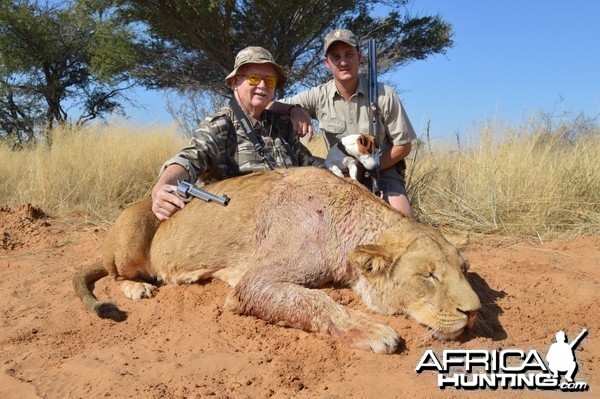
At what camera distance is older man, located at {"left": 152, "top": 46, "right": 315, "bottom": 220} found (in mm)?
4836

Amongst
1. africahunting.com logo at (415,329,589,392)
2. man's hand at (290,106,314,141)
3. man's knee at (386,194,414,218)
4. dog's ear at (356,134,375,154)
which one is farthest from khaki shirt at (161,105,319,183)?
africahunting.com logo at (415,329,589,392)

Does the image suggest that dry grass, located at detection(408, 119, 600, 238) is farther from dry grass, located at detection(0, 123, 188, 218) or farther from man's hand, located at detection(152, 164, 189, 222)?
dry grass, located at detection(0, 123, 188, 218)

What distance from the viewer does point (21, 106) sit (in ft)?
69.3

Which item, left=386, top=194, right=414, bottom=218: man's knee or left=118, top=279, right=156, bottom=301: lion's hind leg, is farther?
left=386, top=194, right=414, bottom=218: man's knee

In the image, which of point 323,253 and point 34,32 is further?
point 34,32

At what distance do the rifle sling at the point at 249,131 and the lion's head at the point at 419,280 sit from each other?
1.74 meters

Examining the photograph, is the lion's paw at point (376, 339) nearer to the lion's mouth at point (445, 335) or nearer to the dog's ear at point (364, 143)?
the lion's mouth at point (445, 335)

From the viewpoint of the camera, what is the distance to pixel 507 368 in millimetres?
3045

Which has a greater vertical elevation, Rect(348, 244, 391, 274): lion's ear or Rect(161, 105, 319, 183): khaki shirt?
Rect(161, 105, 319, 183): khaki shirt

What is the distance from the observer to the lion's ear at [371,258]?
351 cm

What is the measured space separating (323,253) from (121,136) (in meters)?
7.04

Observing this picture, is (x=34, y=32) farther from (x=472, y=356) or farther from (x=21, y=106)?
(x=472, y=356)

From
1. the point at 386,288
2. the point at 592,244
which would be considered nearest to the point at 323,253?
the point at 386,288

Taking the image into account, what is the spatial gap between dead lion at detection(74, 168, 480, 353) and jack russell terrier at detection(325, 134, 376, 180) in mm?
926
